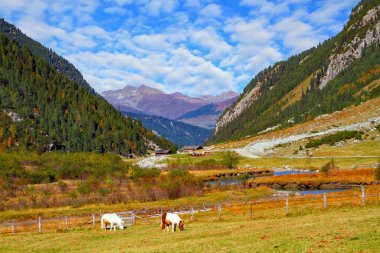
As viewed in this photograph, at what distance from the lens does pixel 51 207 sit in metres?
75.2

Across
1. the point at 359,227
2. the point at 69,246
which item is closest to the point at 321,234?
the point at 359,227

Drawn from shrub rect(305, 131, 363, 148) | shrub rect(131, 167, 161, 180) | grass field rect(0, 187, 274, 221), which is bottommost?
grass field rect(0, 187, 274, 221)

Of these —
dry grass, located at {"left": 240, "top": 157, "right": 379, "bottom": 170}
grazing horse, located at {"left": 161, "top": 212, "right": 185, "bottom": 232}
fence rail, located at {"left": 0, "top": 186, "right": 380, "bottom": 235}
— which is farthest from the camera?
dry grass, located at {"left": 240, "top": 157, "right": 379, "bottom": 170}

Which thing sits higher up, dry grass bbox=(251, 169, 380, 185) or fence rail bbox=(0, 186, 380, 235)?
dry grass bbox=(251, 169, 380, 185)

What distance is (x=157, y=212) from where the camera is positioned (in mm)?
60781

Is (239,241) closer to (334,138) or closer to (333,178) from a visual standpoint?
(333,178)

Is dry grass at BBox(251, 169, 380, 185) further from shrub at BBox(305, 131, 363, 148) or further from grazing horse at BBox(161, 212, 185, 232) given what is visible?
grazing horse at BBox(161, 212, 185, 232)

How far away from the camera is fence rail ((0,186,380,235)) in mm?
46812

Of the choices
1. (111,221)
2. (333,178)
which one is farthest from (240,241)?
(333,178)

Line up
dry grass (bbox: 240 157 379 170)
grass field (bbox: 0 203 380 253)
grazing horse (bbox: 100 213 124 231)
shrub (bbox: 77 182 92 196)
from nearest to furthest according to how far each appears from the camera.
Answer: grass field (bbox: 0 203 380 253), grazing horse (bbox: 100 213 124 231), shrub (bbox: 77 182 92 196), dry grass (bbox: 240 157 379 170)

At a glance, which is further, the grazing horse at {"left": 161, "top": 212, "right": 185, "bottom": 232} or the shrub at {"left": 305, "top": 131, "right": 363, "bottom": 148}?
the shrub at {"left": 305, "top": 131, "right": 363, "bottom": 148}

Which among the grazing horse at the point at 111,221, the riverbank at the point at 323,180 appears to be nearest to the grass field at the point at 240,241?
the grazing horse at the point at 111,221

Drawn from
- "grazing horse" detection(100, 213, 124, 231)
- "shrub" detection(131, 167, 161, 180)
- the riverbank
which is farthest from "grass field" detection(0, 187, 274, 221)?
"shrub" detection(131, 167, 161, 180)

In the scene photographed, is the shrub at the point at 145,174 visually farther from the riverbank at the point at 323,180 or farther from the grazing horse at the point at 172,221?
the grazing horse at the point at 172,221
